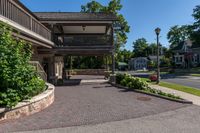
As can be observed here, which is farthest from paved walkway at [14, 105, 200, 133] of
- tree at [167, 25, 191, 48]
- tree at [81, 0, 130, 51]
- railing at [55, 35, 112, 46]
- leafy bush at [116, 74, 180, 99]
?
tree at [167, 25, 191, 48]

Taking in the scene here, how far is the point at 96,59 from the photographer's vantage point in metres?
41.0

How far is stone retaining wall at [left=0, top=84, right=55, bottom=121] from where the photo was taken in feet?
24.0

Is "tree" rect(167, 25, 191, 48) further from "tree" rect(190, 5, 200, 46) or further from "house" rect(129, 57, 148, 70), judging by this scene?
"tree" rect(190, 5, 200, 46)

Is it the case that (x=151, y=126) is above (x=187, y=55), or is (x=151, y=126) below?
below

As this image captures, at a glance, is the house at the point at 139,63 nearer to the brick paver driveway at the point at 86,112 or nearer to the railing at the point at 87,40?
the railing at the point at 87,40

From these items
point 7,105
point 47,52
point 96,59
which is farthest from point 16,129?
point 96,59

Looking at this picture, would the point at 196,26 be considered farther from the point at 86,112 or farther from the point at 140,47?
the point at 140,47

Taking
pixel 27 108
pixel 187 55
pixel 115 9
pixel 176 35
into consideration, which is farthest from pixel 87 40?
pixel 176 35

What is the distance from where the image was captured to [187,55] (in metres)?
56.9

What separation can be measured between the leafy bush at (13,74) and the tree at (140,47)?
10172cm

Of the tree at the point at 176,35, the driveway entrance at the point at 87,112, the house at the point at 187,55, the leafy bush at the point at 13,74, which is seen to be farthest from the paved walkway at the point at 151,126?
the tree at the point at 176,35

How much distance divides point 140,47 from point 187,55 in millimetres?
57662

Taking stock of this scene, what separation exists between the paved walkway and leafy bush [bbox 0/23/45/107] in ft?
6.24

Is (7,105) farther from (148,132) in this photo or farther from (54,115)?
(148,132)
